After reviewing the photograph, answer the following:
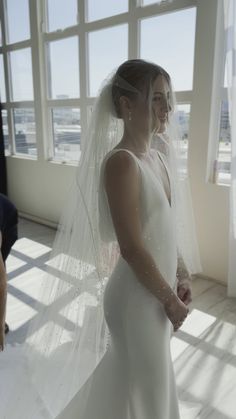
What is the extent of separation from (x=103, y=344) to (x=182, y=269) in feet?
1.28

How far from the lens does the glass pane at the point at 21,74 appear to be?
4.52 meters

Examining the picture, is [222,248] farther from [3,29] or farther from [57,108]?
[3,29]

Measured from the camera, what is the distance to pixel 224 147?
2.77 meters

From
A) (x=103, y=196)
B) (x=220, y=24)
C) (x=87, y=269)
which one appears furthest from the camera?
(x=220, y=24)

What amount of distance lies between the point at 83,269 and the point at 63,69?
3.53 m

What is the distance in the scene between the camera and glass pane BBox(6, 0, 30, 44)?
4.34 metres

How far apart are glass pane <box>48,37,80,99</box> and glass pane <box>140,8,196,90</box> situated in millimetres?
1056

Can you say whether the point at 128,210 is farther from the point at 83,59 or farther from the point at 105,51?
the point at 83,59

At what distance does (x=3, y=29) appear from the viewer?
474cm

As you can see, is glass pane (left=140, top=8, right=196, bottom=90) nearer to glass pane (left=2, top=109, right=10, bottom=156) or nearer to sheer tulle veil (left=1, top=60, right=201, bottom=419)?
sheer tulle veil (left=1, top=60, right=201, bottom=419)

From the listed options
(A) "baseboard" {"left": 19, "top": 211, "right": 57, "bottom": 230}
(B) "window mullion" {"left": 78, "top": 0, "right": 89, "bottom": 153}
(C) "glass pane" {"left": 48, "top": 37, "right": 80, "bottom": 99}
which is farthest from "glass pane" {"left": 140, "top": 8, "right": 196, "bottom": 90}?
(A) "baseboard" {"left": 19, "top": 211, "right": 57, "bottom": 230}

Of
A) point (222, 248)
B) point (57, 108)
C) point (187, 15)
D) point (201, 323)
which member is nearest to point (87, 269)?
point (201, 323)

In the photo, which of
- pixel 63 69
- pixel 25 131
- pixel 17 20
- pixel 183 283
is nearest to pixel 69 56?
pixel 63 69

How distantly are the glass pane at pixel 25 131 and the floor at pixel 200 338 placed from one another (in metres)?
2.02
